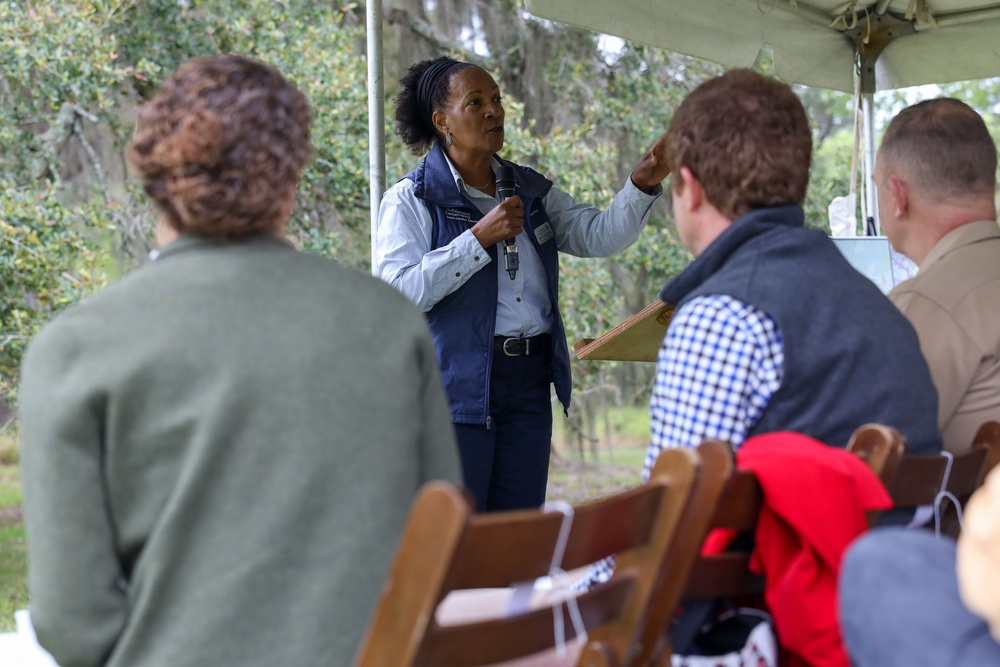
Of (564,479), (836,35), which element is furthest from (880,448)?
(564,479)

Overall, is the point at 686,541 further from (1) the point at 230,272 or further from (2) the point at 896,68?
(2) the point at 896,68

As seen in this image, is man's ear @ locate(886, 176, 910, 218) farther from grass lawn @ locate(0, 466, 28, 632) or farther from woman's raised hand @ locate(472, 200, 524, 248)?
grass lawn @ locate(0, 466, 28, 632)

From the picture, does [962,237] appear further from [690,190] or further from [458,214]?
[458,214]

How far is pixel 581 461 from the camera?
29.9 ft

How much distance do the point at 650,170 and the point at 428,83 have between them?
2.35ft

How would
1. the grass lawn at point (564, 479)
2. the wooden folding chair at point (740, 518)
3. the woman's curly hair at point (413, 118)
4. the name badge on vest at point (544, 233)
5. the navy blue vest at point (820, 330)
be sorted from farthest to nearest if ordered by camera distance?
the grass lawn at point (564, 479) → the woman's curly hair at point (413, 118) → the name badge on vest at point (544, 233) → the navy blue vest at point (820, 330) → the wooden folding chair at point (740, 518)

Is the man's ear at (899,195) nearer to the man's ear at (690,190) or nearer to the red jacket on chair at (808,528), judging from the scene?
the man's ear at (690,190)

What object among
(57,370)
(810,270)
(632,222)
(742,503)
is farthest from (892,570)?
(632,222)

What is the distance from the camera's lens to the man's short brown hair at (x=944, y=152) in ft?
7.41

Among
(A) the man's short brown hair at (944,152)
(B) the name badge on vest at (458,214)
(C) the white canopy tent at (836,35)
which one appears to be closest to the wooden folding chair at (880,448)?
(A) the man's short brown hair at (944,152)

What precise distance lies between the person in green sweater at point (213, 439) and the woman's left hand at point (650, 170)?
1.73 metres

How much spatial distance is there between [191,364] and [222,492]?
0.16 meters

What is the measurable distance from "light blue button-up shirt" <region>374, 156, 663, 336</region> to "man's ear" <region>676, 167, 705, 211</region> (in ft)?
3.49

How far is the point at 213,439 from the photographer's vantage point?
1.31 metres
